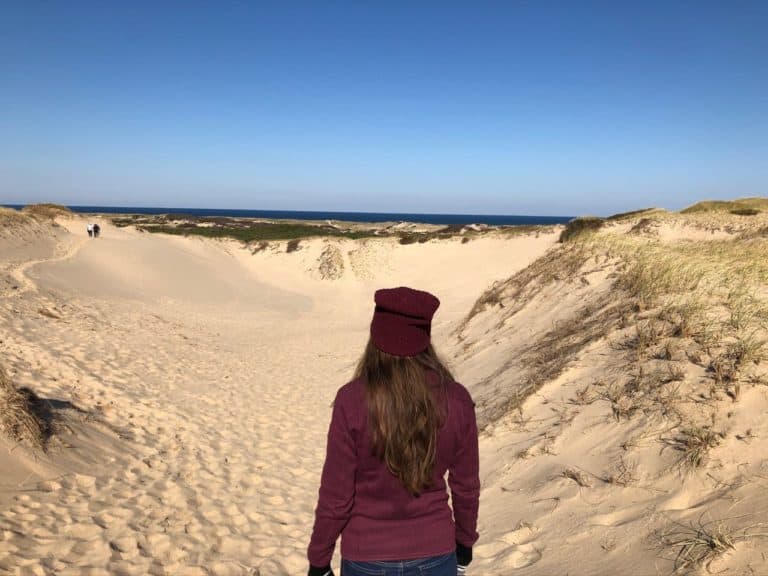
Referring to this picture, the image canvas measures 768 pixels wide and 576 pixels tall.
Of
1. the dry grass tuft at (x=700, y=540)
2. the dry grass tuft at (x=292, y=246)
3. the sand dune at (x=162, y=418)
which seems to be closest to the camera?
the dry grass tuft at (x=700, y=540)

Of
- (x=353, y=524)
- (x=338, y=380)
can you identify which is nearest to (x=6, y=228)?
(x=338, y=380)

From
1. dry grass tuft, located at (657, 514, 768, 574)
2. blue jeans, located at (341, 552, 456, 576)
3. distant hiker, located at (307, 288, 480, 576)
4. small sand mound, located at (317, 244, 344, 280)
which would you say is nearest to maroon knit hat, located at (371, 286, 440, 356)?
distant hiker, located at (307, 288, 480, 576)

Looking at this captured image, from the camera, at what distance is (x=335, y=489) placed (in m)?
2.17

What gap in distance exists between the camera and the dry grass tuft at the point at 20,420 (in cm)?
549

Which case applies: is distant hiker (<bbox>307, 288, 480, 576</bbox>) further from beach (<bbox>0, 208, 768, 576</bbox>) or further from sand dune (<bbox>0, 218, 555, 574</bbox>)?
sand dune (<bbox>0, 218, 555, 574</bbox>)

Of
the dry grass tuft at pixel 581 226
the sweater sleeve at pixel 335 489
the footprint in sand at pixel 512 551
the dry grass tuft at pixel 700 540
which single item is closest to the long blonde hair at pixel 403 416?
the sweater sleeve at pixel 335 489

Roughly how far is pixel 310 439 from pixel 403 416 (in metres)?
6.76

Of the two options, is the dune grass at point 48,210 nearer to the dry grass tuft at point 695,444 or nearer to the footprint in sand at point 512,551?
the footprint in sand at point 512,551

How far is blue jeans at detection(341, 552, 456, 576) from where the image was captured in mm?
2162

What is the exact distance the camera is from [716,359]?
4.85m

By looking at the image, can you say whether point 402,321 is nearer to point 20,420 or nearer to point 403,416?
point 403,416

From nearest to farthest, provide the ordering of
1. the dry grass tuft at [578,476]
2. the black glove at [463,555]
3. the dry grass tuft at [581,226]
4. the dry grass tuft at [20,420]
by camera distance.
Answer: the black glove at [463,555], the dry grass tuft at [578,476], the dry grass tuft at [20,420], the dry grass tuft at [581,226]

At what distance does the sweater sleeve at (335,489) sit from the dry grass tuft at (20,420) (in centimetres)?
501

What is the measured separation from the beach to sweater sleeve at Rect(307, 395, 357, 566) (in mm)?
1971
